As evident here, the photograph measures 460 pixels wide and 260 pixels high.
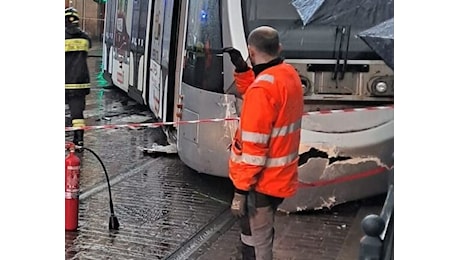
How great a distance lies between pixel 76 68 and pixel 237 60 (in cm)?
60

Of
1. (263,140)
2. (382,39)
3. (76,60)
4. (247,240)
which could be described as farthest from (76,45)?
(382,39)

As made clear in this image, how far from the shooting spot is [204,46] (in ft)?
12.8

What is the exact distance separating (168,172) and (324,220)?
75cm

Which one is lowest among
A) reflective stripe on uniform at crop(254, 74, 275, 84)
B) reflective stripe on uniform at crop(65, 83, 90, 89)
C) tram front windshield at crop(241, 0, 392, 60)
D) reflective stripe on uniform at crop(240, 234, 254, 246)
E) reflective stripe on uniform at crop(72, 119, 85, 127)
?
reflective stripe on uniform at crop(240, 234, 254, 246)

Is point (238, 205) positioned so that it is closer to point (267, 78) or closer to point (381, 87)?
point (267, 78)

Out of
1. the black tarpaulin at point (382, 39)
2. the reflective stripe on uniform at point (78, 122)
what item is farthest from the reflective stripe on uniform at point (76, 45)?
the black tarpaulin at point (382, 39)

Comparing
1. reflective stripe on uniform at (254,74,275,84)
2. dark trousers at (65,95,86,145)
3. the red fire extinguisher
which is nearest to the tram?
reflective stripe on uniform at (254,74,275,84)

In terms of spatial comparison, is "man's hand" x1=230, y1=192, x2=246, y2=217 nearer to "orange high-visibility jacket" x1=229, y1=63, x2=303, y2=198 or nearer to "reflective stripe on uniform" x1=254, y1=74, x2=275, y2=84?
"orange high-visibility jacket" x1=229, y1=63, x2=303, y2=198

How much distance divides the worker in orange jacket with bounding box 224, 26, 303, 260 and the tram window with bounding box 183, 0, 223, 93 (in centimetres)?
17

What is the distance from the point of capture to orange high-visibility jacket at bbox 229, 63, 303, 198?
136 inches

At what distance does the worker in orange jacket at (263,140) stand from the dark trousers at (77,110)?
22.9 inches
